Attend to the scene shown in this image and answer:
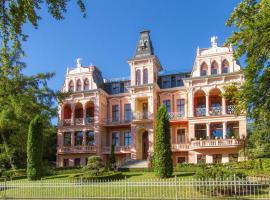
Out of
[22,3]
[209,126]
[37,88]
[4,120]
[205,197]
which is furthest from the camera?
[37,88]

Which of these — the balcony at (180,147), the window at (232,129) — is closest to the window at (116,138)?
the balcony at (180,147)

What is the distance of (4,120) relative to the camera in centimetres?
3369

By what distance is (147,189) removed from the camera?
1902 cm

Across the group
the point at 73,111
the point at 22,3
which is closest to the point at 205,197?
the point at 22,3

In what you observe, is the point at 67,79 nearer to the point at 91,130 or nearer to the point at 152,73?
the point at 91,130

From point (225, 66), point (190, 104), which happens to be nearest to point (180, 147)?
point (190, 104)

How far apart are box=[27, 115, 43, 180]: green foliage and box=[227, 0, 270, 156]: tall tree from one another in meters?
17.4

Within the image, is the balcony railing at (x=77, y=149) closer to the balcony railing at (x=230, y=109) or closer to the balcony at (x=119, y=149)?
the balcony at (x=119, y=149)

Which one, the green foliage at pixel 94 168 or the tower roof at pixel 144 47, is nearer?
the green foliage at pixel 94 168

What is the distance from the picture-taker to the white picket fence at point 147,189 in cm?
1644

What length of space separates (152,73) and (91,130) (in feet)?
33.3

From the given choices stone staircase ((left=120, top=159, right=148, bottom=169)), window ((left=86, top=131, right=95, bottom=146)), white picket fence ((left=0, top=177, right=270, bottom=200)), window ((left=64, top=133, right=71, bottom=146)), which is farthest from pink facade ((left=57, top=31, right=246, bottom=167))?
white picket fence ((left=0, top=177, right=270, bottom=200))

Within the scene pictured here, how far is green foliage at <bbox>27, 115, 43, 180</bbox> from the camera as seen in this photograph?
29.0 meters

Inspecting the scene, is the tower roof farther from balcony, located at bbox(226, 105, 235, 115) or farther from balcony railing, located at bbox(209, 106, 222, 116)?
balcony, located at bbox(226, 105, 235, 115)
